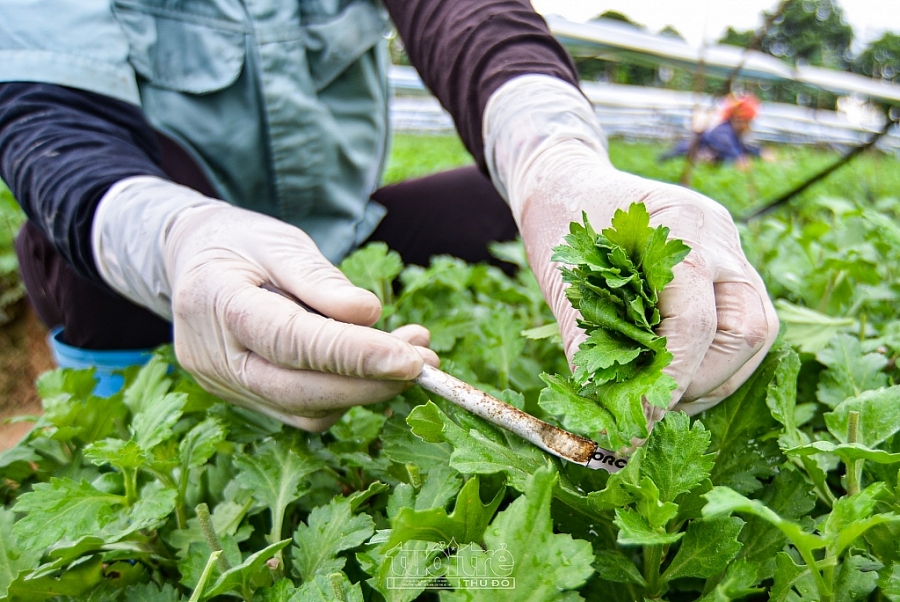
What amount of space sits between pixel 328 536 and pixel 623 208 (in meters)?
0.62

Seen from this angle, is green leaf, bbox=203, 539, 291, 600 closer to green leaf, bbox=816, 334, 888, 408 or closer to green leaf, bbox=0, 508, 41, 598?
green leaf, bbox=0, 508, 41, 598

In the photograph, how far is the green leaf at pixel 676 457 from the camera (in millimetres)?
618

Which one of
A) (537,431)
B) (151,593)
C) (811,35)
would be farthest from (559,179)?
(811,35)

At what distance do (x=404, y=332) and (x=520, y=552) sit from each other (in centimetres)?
52

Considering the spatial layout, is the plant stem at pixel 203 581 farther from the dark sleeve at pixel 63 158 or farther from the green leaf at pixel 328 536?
the dark sleeve at pixel 63 158

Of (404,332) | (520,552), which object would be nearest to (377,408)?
(404,332)

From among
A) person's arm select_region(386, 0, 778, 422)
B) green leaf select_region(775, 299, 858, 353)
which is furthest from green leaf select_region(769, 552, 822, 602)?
green leaf select_region(775, 299, 858, 353)

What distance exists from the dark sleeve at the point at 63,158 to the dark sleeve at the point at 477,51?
0.68 meters

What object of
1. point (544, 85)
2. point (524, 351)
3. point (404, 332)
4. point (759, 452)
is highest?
point (544, 85)

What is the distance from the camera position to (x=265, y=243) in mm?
1088

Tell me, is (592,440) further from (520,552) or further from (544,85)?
(544,85)

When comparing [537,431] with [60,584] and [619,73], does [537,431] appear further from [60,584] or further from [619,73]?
[619,73]

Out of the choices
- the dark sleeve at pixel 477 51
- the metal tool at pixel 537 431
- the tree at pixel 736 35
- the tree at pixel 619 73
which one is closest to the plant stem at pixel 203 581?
the metal tool at pixel 537 431

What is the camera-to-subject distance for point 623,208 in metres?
0.97
